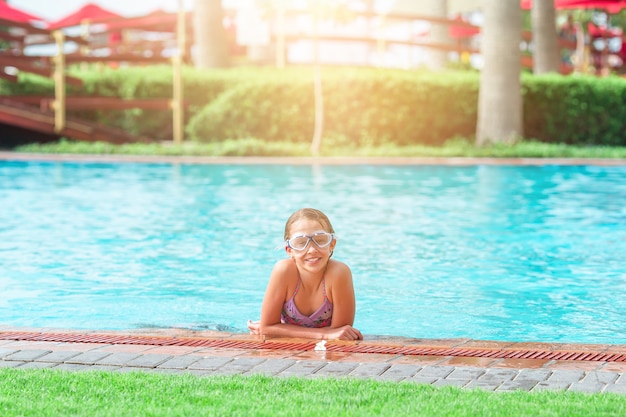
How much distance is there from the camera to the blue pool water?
8039 mm

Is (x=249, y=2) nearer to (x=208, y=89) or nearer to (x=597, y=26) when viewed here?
(x=208, y=89)

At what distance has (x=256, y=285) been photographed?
9133 mm

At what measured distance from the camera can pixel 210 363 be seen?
4.72 m

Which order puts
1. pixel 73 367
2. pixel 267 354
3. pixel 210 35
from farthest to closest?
pixel 210 35, pixel 267 354, pixel 73 367

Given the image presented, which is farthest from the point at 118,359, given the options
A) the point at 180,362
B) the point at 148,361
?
the point at 180,362

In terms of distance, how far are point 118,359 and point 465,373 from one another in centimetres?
160

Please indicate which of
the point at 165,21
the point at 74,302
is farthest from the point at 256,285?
the point at 165,21

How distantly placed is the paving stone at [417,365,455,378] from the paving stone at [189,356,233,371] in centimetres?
92

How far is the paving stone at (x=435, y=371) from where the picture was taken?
452 centimetres

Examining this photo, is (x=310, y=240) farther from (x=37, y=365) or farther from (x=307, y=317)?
(x=37, y=365)

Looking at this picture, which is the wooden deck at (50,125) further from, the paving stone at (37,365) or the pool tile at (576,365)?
the pool tile at (576,365)

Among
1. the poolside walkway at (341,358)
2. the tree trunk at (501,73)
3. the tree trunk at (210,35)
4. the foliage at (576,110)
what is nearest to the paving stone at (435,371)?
the poolside walkway at (341,358)

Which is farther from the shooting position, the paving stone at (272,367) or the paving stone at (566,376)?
the paving stone at (272,367)

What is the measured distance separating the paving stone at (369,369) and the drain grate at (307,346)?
27 cm
